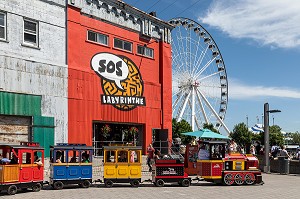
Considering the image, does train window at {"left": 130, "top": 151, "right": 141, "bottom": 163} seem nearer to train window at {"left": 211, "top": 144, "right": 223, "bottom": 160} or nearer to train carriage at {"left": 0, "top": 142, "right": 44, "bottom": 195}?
train window at {"left": 211, "top": 144, "right": 223, "bottom": 160}

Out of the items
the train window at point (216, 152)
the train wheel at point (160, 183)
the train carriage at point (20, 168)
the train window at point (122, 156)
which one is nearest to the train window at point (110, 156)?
the train window at point (122, 156)

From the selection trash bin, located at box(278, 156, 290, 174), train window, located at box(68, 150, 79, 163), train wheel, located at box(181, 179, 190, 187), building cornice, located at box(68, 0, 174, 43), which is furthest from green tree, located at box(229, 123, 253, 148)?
train window, located at box(68, 150, 79, 163)

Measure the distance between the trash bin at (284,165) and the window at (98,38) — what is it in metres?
14.7

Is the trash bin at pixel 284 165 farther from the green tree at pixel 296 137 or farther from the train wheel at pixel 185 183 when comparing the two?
the green tree at pixel 296 137

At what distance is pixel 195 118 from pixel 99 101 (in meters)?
26.1

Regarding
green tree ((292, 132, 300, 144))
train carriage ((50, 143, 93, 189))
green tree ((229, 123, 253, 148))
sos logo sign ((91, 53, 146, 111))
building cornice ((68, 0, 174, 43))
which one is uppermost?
building cornice ((68, 0, 174, 43))

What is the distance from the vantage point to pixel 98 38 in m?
28.9

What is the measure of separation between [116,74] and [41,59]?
635 cm

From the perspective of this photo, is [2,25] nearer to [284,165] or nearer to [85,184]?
[85,184]

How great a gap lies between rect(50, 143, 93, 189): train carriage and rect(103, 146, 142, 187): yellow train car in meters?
0.87

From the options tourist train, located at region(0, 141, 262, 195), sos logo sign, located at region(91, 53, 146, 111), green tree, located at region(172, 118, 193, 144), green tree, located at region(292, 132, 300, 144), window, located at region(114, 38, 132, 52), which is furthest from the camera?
green tree, located at region(292, 132, 300, 144)

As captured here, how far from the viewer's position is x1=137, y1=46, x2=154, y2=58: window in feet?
106

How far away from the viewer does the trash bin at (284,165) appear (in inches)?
1102

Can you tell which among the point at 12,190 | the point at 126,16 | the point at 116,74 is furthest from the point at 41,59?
the point at 12,190
